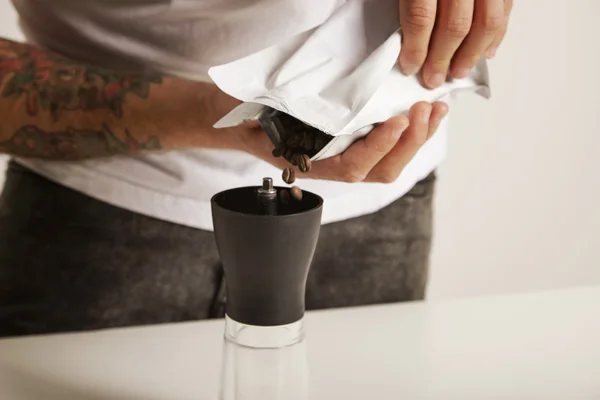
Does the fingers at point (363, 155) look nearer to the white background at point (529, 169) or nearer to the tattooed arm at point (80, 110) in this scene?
the tattooed arm at point (80, 110)

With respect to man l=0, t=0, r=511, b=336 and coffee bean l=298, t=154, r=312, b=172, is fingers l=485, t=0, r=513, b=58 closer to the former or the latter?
man l=0, t=0, r=511, b=336

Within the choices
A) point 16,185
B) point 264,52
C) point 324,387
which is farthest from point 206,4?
point 324,387

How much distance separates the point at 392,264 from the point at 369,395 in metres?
0.37

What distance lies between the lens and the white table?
0.72 metres

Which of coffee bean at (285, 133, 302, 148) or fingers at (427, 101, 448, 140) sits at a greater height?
fingers at (427, 101, 448, 140)

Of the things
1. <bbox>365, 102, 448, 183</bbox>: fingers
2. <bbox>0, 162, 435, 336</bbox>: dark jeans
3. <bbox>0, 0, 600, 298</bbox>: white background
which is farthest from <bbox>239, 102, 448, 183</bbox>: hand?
<bbox>0, 0, 600, 298</bbox>: white background

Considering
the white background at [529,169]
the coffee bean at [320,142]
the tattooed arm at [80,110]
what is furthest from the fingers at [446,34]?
the white background at [529,169]

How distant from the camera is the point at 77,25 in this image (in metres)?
0.92

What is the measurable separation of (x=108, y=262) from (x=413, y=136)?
44 cm

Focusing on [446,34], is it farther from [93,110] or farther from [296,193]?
[93,110]

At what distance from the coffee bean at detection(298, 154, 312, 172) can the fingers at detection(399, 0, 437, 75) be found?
129 millimetres

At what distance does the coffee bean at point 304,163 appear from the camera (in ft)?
2.18

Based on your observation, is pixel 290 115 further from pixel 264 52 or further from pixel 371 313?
pixel 371 313

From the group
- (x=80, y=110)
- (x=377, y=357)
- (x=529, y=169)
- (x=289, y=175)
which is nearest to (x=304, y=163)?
(x=289, y=175)
